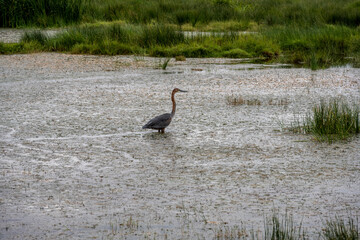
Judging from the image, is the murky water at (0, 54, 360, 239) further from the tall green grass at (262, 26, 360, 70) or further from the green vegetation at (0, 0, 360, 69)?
the green vegetation at (0, 0, 360, 69)

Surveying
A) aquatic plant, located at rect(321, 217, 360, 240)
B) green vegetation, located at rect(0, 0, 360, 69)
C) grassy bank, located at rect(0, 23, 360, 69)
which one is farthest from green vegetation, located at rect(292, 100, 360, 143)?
grassy bank, located at rect(0, 23, 360, 69)

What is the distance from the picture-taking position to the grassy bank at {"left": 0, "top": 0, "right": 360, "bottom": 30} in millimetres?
19391

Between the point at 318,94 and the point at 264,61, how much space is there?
514 cm

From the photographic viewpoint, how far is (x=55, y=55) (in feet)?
48.7

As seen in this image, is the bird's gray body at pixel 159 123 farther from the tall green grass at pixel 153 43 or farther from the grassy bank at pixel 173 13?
the grassy bank at pixel 173 13

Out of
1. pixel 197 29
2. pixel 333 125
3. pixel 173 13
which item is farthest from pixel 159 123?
pixel 173 13

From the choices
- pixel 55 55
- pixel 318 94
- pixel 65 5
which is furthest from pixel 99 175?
pixel 65 5

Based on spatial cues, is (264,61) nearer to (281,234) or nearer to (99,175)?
(99,175)

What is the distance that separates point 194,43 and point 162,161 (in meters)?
10.0

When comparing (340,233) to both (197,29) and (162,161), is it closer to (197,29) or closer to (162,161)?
(162,161)

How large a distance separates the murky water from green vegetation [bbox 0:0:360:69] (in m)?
4.29

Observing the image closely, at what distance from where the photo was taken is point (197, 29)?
19688 millimetres

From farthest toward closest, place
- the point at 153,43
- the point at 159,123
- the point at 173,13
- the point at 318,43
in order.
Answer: the point at 173,13
the point at 153,43
the point at 318,43
the point at 159,123

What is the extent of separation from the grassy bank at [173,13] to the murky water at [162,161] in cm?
844
